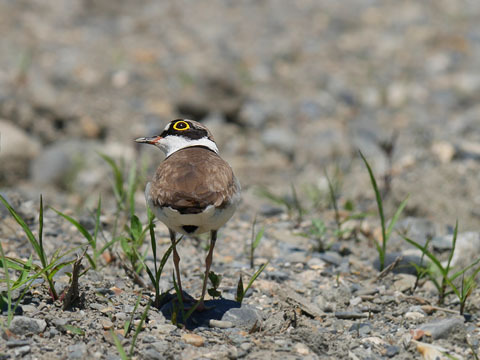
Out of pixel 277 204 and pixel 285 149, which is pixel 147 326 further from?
pixel 285 149

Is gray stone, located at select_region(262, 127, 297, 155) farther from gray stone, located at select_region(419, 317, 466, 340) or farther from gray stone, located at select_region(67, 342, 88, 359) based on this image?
gray stone, located at select_region(67, 342, 88, 359)

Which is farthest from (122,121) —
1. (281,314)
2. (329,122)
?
(281,314)

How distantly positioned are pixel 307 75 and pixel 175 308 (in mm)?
7552

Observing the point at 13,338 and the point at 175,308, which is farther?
the point at 175,308

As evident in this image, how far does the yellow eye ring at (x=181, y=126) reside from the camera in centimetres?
436

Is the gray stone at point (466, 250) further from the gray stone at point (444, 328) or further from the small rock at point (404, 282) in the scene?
the gray stone at point (444, 328)

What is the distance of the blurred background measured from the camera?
6922 mm

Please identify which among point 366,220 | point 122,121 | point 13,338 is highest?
point 122,121

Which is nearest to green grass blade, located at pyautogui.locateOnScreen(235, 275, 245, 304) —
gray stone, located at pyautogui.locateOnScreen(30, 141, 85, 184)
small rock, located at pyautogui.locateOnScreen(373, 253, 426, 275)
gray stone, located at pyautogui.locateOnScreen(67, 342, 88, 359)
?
gray stone, located at pyautogui.locateOnScreen(67, 342, 88, 359)

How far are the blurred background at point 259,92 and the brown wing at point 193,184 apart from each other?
1562mm

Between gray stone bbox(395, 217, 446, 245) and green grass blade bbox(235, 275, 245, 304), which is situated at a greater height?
gray stone bbox(395, 217, 446, 245)

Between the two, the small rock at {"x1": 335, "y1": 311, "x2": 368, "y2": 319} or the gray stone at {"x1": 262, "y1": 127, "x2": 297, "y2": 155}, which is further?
the gray stone at {"x1": 262, "y1": 127, "x2": 297, "y2": 155}

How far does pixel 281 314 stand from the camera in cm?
389

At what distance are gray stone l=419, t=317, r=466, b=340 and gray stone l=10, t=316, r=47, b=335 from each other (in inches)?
87.1
